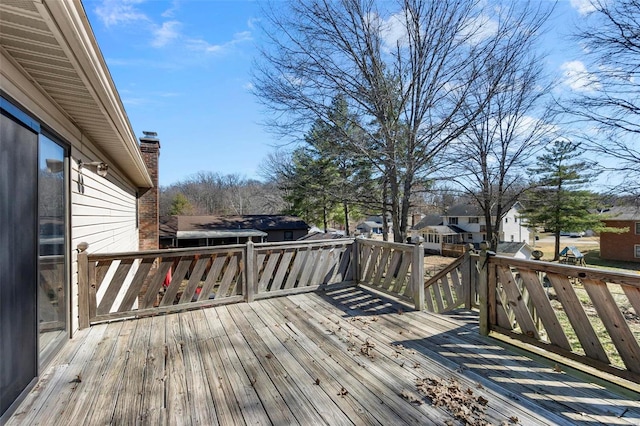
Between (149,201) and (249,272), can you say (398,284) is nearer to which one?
(249,272)

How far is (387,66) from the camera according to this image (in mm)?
8453

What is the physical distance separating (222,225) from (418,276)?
17.7m

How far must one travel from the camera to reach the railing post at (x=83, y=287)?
3.59m

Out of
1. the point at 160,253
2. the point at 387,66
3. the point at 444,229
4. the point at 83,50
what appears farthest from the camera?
the point at 444,229

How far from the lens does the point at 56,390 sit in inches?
94.0

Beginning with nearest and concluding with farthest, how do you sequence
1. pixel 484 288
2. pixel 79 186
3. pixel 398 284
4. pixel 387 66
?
pixel 484 288 < pixel 79 186 < pixel 398 284 < pixel 387 66

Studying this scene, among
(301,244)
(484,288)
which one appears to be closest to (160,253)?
(301,244)

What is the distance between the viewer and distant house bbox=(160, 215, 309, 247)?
1750 cm

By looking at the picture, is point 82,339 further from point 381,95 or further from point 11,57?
point 381,95

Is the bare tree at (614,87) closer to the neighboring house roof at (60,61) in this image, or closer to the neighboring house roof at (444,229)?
the neighboring house roof at (60,61)

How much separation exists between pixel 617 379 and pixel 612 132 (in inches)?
262

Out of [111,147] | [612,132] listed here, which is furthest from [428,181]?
[111,147]

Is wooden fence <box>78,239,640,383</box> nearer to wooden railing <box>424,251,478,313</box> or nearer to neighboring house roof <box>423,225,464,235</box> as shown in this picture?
wooden railing <box>424,251,478,313</box>

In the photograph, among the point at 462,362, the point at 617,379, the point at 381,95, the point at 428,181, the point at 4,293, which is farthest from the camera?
the point at 428,181
